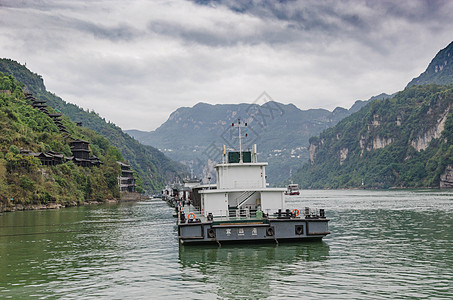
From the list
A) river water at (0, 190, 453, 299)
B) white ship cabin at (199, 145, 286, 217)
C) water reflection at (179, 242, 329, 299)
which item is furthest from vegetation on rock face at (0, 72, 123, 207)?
water reflection at (179, 242, 329, 299)

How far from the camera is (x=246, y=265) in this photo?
26.0m

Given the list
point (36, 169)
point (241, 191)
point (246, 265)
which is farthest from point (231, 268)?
point (36, 169)

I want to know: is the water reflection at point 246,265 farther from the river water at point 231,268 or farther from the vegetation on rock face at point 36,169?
the vegetation on rock face at point 36,169

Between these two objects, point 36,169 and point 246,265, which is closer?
point 246,265

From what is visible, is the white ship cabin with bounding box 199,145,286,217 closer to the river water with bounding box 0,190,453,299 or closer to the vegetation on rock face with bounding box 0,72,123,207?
the river water with bounding box 0,190,453,299

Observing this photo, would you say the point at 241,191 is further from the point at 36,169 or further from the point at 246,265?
the point at 36,169

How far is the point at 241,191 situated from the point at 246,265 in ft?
37.0

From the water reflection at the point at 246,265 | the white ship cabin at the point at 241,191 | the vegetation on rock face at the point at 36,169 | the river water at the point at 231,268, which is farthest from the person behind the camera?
the vegetation on rock face at the point at 36,169

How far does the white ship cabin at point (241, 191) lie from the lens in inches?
1443

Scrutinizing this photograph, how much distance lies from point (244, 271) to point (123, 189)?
479 feet

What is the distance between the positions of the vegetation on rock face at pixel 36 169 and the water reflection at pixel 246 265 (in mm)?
67450

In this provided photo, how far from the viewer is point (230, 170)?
3838 centimetres

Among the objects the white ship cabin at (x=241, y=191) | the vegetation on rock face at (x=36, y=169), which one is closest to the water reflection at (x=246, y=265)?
the white ship cabin at (x=241, y=191)

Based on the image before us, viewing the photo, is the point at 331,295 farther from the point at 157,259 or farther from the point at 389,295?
the point at 157,259
